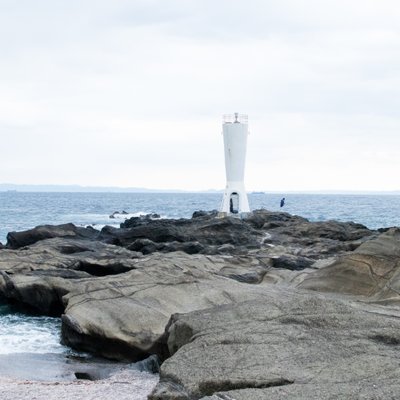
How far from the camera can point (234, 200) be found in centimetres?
4341

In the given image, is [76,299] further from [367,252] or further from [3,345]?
[367,252]

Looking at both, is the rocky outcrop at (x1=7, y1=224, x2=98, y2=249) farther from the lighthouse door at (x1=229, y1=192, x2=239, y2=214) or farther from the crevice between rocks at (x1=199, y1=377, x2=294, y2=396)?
the crevice between rocks at (x1=199, y1=377, x2=294, y2=396)

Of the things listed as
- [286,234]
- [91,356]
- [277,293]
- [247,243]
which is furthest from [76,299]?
[286,234]

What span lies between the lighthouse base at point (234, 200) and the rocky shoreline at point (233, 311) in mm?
13176

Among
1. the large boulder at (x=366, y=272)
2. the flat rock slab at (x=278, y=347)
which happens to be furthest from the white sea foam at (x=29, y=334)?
the large boulder at (x=366, y=272)

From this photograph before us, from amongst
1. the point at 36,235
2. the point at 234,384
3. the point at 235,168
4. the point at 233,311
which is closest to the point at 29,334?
the point at 233,311

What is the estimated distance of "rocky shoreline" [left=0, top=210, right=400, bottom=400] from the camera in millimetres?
8164

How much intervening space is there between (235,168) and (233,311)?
106 feet

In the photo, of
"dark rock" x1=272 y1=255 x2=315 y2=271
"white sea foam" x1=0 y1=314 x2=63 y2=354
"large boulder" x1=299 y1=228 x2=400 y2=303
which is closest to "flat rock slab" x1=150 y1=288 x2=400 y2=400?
"large boulder" x1=299 y1=228 x2=400 y2=303

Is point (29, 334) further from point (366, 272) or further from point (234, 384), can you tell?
point (234, 384)

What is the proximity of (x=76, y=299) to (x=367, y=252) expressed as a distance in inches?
263

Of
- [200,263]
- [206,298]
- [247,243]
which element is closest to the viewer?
[206,298]

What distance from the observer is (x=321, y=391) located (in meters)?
7.36

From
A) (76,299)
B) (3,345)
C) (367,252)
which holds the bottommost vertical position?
(3,345)
